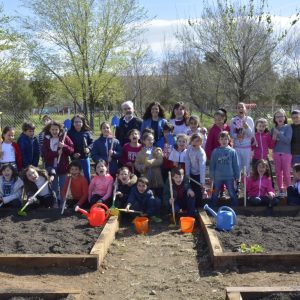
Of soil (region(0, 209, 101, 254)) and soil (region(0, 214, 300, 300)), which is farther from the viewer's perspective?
soil (region(0, 209, 101, 254))

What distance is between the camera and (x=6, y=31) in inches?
695

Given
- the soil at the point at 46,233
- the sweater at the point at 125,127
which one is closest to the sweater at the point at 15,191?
the soil at the point at 46,233


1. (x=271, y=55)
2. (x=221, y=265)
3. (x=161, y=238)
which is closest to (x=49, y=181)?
(x=161, y=238)

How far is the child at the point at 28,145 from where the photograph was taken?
807 centimetres

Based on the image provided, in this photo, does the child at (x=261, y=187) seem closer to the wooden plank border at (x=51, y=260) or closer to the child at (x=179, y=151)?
the child at (x=179, y=151)

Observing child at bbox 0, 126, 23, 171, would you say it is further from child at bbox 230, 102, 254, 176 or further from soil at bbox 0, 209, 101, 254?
child at bbox 230, 102, 254, 176

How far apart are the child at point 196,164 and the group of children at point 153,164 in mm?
17

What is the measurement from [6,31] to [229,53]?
9.03 m

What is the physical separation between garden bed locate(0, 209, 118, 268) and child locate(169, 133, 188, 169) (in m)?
1.59

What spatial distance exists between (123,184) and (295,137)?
321 cm

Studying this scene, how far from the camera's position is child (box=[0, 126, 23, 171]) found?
25.9 feet

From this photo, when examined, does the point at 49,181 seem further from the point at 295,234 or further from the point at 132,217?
the point at 295,234

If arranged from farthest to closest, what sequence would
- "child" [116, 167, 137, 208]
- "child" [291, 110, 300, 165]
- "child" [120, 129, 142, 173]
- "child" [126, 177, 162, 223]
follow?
"child" [291, 110, 300, 165], "child" [120, 129, 142, 173], "child" [116, 167, 137, 208], "child" [126, 177, 162, 223]

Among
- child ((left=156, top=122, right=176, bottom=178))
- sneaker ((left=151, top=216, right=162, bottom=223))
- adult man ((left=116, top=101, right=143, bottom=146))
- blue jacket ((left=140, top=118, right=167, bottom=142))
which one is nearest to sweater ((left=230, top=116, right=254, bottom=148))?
child ((left=156, top=122, right=176, bottom=178))
